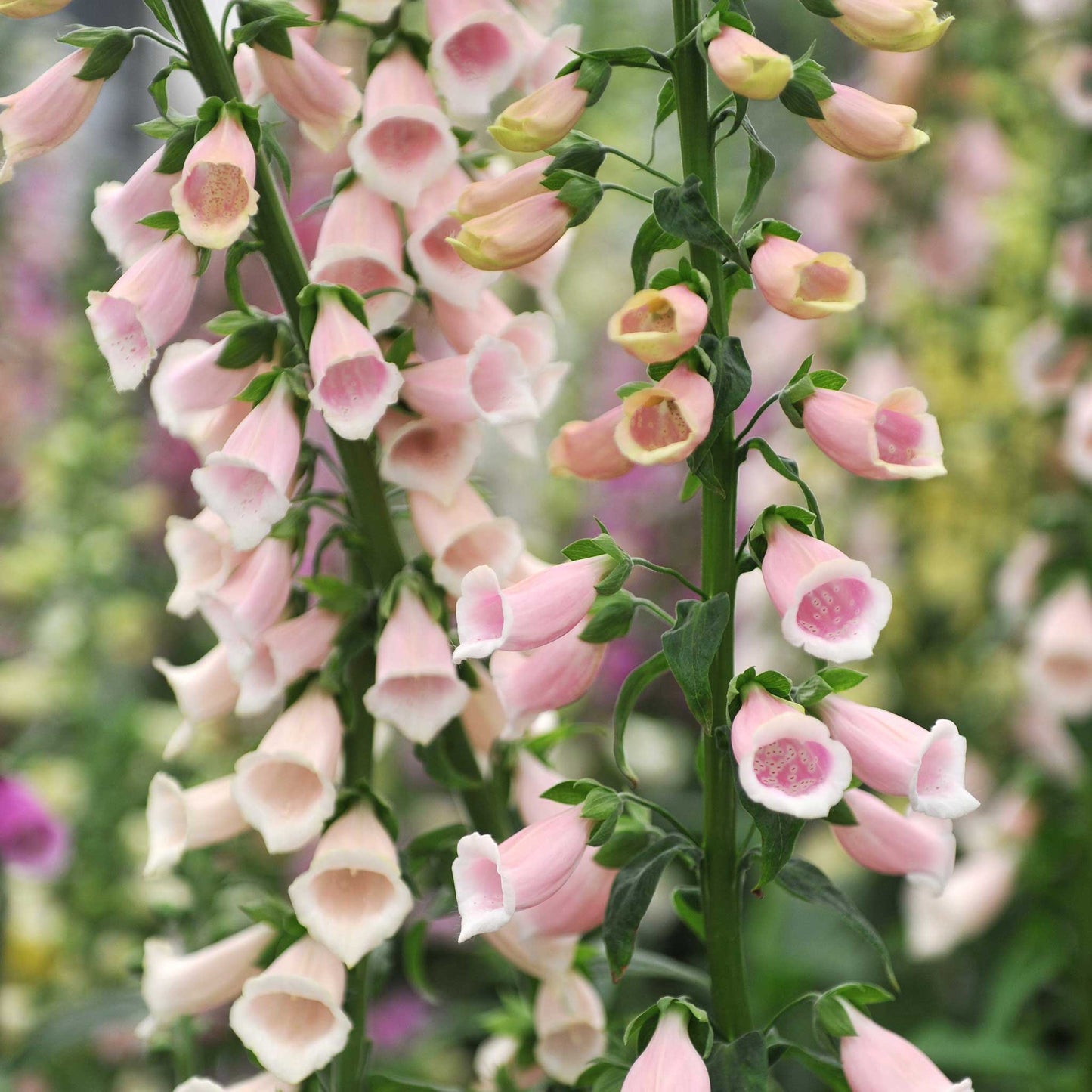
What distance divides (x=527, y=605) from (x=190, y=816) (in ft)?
1.05

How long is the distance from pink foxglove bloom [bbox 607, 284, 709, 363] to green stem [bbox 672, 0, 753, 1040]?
1.8 inches

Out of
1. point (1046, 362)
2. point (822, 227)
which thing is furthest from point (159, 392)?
point (822, 227)

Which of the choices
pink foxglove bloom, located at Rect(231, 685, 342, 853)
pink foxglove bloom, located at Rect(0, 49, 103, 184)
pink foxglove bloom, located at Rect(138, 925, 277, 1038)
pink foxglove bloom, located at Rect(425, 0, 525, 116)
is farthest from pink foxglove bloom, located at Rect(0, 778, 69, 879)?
pink foxglove bloom, located at Rect(425, 0, 525, 116)

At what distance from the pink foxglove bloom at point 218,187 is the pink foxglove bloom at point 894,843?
47cm

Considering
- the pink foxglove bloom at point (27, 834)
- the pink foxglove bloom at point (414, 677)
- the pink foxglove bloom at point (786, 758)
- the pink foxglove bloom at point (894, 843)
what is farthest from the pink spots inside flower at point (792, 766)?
the pink foxglove bloom at point (27, 834)

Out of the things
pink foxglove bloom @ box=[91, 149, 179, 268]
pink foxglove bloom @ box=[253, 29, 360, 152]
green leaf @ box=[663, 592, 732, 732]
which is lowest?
green leaf @ box=[663, 592, 732, 732]

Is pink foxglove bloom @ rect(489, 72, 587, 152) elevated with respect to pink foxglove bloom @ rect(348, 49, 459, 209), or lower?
elevated

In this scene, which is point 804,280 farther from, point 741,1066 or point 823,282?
point 741,1066

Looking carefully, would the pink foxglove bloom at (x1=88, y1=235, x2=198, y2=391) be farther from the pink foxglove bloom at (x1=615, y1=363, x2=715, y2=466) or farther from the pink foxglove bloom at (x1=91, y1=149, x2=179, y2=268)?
the pink foxglove bloom at (x1=615, y1=363, x2=715, y2=466)

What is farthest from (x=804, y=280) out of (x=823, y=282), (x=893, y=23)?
(x=893, y=23)

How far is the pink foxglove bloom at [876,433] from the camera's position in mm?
647

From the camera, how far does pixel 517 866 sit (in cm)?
68

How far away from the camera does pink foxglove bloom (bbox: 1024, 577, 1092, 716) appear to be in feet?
5.33

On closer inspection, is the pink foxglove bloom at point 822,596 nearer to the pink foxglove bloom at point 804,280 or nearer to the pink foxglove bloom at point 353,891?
the pink foxglove bloom at point 804,280
